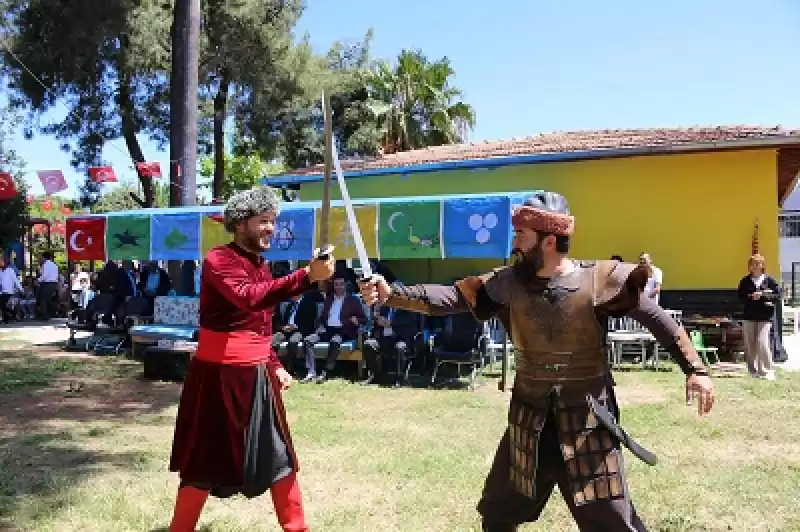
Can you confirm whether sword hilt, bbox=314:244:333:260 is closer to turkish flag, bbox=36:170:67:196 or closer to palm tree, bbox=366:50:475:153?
turkish flag, bbox=36:170:67:196

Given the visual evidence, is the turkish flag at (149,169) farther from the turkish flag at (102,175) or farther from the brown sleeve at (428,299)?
the brown sleeve at (428,299)

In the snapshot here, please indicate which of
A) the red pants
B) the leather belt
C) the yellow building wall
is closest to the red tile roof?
the yellow building wall

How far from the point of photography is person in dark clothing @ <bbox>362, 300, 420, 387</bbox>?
32.5 ft

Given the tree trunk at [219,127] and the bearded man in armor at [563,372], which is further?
the tree trunk at [219,127]

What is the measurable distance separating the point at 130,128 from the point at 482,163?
39.0 ft

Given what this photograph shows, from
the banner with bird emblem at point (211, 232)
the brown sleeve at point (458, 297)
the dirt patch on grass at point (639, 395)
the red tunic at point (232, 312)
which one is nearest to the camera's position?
the brown sleeve at point (458, 297)

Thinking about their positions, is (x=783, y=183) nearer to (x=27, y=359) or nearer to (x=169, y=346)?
(x=169, y=346)

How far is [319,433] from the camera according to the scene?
22.5 ft

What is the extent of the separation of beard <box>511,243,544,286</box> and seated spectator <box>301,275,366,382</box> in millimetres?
7158

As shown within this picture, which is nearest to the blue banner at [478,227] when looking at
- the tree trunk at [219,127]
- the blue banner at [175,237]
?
the blue banner at [175,237]

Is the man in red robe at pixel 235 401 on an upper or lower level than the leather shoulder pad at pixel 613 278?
lower

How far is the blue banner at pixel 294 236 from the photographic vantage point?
10.9m

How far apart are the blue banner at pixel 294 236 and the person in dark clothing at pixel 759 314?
6.25m

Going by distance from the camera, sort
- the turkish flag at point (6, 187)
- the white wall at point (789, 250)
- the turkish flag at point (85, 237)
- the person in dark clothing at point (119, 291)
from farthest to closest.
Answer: the white wall at point (789, 250) < the turkish flag at point (6, 187) < the turkish flag at point (85, 237) < the person in dark clothing at point (119, 291)
